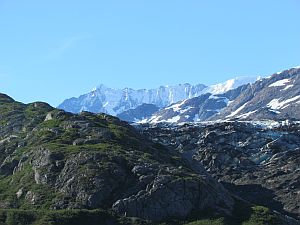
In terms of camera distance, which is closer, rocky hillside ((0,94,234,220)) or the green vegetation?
the green vegetation

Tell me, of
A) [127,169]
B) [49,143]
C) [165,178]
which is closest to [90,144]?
[49,143]

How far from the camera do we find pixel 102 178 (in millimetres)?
116188

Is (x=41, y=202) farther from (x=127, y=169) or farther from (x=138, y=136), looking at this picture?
(x=138, y=136)

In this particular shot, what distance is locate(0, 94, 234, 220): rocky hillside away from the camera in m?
111

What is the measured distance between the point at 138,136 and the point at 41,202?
5080 centimetres

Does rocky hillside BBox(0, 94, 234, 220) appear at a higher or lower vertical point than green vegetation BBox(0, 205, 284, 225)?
higher

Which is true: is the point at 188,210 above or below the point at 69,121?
below

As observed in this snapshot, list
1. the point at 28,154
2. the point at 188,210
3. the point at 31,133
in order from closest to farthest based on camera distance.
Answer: the point at 188,210 < the point at 28,154 < the point at 31,133

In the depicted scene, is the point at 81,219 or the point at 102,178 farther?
the point at 102,178

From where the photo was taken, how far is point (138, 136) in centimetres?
16175

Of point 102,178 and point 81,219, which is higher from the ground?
point 102,178

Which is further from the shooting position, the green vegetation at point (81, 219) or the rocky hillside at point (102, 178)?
the rocky hillside at point (102, 178)

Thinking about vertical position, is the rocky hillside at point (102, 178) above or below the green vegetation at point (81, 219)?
above

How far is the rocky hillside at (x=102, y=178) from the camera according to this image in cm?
11069
